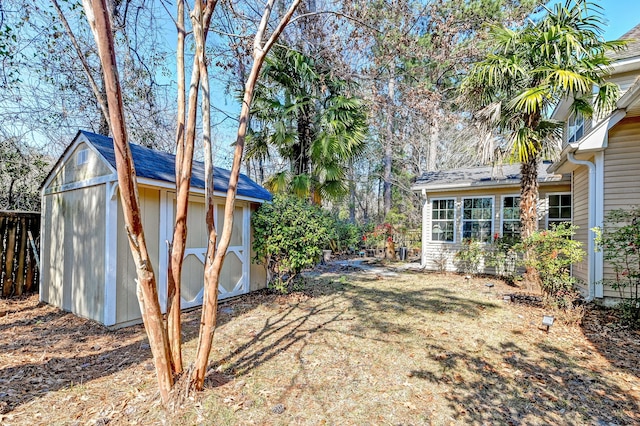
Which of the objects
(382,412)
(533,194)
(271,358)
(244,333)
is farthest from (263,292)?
(533,194)

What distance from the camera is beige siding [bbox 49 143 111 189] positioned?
4559 mm

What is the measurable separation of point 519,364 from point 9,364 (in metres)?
5.52

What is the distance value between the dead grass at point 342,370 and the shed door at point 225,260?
0.59 m

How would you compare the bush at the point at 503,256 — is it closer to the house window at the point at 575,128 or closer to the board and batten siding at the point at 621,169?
the board and batten siding at the point at 621,169

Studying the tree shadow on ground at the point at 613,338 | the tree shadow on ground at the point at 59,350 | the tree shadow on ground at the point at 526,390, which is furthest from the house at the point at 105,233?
the tree shadow on ground at the point at 613,338

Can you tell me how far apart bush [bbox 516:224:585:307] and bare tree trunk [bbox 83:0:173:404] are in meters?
5.91

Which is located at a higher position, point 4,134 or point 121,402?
point 4,134

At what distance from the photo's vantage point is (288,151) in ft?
28.8

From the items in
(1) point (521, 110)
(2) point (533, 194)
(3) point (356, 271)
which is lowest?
(3) point (356, 271)

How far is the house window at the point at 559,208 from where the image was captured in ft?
26.8

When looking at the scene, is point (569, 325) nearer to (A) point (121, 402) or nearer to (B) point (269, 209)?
(B) point (269, 209)

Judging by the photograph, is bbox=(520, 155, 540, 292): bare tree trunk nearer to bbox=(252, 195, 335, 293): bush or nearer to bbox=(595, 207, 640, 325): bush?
bbox=(595, 207, 640, 325): bush

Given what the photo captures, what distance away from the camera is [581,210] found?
22.1ft

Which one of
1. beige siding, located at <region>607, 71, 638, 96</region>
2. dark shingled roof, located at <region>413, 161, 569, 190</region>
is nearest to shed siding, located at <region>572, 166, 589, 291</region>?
dark shingled roof, located at <region>413, 161, 569, 190</region>
